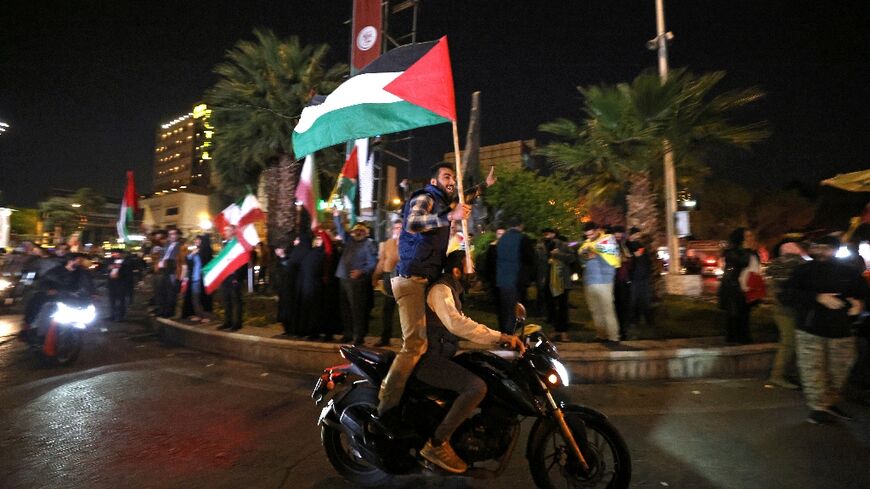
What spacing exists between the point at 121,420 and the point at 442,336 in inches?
142

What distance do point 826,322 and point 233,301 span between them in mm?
7856

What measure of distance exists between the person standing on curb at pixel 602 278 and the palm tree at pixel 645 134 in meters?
6.61

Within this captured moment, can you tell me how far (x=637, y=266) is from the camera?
795 centimetres

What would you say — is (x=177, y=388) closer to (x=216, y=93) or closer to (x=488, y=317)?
(x=488, y=317)

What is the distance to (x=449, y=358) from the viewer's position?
3.48 m

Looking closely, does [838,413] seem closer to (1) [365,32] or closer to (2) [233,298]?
(2) [233,298]

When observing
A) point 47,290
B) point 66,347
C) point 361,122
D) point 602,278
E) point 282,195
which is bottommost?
point 66,347

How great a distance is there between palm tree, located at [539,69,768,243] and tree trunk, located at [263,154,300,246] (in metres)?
8.57

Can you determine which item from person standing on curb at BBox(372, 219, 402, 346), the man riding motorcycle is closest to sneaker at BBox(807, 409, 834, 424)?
person standing on curb at BBox(372, 219, 402, 346)

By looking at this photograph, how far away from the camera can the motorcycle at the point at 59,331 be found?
7406mm

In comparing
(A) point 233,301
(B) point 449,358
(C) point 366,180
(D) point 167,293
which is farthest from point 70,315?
(C) point 366,180

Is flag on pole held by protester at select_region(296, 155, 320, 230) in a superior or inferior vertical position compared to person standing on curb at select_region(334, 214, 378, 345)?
superior

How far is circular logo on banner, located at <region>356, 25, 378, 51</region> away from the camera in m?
15.5

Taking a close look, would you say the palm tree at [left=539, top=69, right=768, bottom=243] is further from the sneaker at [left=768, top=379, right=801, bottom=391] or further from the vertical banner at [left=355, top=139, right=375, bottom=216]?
the sneaker at [left=768, top=379, right=801, bottom=391]
